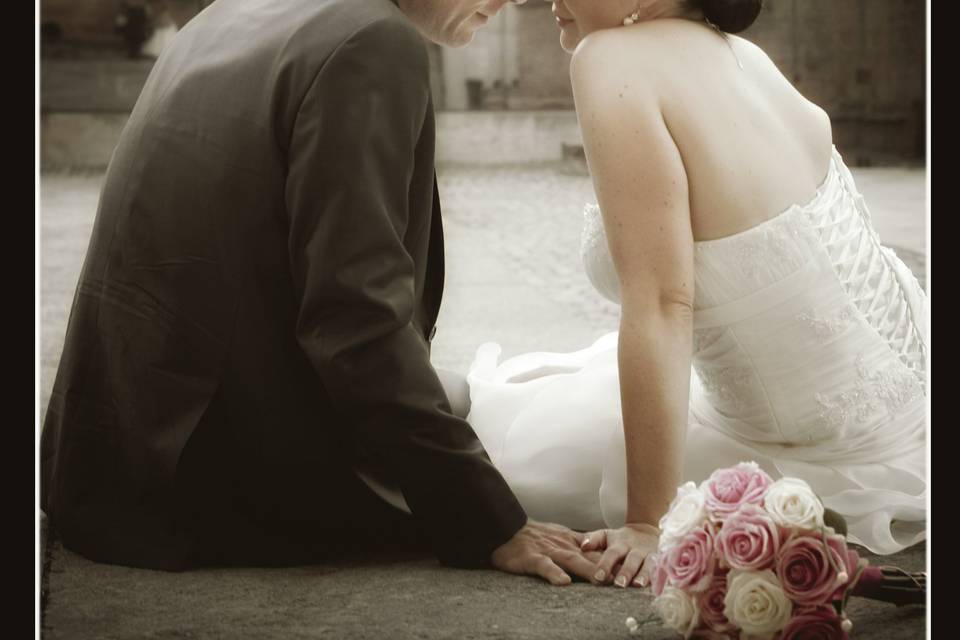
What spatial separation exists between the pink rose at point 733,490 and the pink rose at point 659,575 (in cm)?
12

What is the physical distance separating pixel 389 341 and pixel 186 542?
0.57 m

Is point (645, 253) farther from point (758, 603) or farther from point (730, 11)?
point (758, 603)

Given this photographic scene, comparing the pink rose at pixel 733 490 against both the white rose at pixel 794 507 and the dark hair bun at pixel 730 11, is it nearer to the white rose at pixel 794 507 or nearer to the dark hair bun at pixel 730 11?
the white rose at pixel 794 507

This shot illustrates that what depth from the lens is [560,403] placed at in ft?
10.1

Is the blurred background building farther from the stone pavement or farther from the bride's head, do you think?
the stone pavement

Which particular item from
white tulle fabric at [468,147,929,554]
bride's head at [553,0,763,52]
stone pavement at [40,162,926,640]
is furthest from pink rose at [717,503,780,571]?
bride's head at [553,0,763,52]

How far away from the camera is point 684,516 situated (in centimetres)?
214

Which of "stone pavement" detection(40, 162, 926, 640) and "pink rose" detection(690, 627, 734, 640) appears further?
"stone pavement" detection(40, 162, 926, 640)

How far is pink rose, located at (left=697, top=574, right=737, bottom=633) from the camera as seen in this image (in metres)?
2.11

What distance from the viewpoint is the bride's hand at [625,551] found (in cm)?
244

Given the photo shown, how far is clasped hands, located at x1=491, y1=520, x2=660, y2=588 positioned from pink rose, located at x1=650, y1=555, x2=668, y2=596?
0.26 m

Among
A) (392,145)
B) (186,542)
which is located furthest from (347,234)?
(186,542)

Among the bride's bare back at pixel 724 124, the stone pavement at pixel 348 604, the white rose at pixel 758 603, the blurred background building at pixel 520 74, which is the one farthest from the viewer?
the blurred background building at pixel 520 74

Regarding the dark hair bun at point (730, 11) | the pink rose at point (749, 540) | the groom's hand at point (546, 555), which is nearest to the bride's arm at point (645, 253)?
the groom's hand at point (546, 555)
